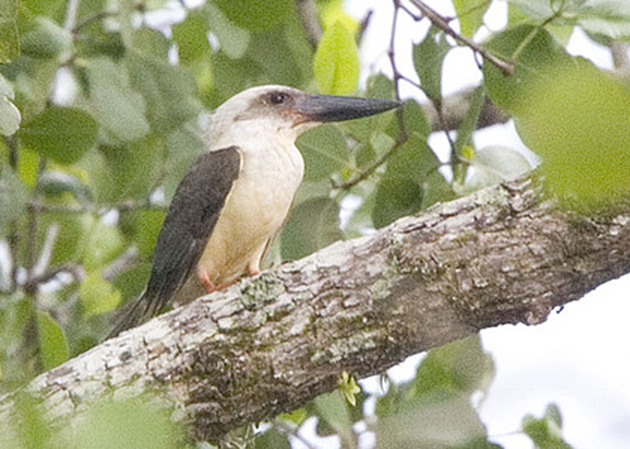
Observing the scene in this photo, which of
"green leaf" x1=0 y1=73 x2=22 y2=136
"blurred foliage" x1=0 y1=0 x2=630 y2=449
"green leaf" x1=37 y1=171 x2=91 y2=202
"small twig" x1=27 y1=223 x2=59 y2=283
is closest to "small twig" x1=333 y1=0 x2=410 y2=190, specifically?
"blurred foliage" x1=0 y1=0 x2=630 y2=449

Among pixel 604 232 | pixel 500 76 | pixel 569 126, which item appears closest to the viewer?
pixel 569 126

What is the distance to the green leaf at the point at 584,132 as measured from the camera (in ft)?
1.59

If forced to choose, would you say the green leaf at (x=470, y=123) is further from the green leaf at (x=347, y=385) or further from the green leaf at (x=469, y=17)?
the green leaf at (x=347, y=385)

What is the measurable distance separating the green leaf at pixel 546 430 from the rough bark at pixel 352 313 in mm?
521

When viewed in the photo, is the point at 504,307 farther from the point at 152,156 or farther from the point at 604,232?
the point at 152,156

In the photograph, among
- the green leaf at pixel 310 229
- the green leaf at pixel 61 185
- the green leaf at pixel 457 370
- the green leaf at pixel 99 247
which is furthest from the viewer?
the green leaf at pixel 99 247

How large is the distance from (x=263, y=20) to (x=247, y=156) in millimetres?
425

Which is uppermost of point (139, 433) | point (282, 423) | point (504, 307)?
point (282, 423)

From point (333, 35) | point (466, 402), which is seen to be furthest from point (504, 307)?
point (333, 35)

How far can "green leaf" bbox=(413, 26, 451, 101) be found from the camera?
2.59 meters

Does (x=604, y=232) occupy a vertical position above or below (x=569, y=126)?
above

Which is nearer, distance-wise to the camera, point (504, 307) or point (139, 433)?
point (139, 433)

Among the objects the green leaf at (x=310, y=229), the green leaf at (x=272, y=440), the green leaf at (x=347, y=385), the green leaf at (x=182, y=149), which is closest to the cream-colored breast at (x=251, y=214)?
the green leaf at (x=310, y=229)

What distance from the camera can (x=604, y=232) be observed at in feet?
6.25
